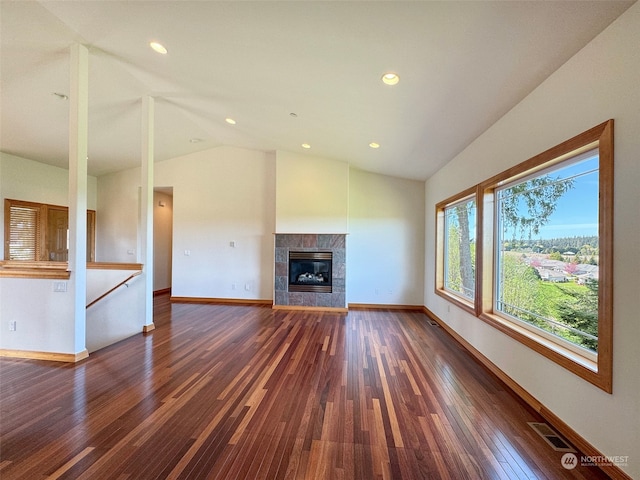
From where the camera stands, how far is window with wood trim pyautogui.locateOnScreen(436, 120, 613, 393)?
164cm

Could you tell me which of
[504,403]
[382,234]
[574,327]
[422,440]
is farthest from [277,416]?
[382,234]

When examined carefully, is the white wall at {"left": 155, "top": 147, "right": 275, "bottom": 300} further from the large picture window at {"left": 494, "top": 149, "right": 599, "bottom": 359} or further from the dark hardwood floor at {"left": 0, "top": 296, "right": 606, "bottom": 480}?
the large picture window at {"left": 494, "top": 149, "right": 599, "bottom": 359}

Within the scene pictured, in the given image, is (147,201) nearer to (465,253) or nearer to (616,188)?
(465,253)

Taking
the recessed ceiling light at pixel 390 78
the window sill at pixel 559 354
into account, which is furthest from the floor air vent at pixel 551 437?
the recessed ceiling light at pixel 390 78

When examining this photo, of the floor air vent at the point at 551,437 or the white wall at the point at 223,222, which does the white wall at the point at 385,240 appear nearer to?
the white wall at the point at 223,222

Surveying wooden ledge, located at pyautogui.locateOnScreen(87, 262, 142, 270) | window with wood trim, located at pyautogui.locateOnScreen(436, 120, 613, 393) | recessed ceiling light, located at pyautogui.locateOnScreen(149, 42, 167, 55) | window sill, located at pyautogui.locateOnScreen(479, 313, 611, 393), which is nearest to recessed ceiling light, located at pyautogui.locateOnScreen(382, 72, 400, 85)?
window with wood trim, located at pyautogui.locateOnScreen(436, 120, 613, 393)

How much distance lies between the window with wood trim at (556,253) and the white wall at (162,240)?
23.6ft

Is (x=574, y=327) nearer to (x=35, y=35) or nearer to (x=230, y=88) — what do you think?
(x=230, y=88)

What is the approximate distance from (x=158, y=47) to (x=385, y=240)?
4.72m

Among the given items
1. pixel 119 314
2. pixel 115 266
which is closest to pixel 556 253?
pixel 119 314

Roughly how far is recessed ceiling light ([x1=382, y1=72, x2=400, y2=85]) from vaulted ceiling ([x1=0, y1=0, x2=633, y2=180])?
6cm

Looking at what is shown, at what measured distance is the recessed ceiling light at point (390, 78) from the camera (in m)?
2.39

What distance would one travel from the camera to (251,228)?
20.1ft

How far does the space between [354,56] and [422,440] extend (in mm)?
2962
